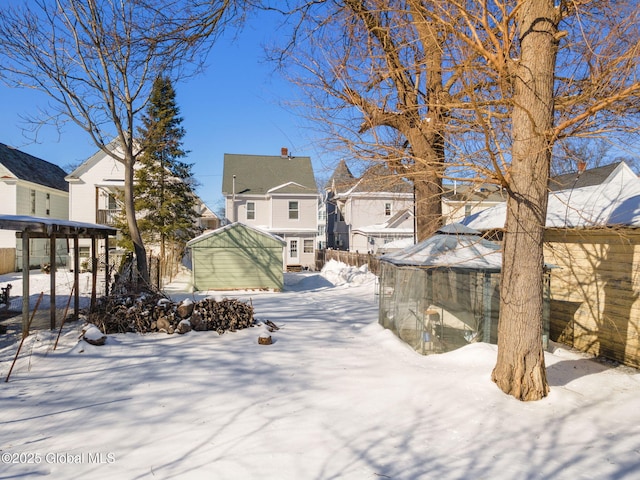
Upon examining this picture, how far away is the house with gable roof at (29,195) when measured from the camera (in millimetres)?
22344

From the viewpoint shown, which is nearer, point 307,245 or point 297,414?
point 297,414

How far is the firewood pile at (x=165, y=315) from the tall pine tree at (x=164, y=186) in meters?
A: 12.1

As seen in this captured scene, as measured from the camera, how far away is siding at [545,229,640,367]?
6785 mm

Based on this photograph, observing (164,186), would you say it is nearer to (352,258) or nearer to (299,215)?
(299,215)

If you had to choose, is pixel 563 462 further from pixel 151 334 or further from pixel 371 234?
pixel 371 234

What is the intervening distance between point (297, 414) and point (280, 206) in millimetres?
22829

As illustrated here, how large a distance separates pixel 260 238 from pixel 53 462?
13326 millimetres

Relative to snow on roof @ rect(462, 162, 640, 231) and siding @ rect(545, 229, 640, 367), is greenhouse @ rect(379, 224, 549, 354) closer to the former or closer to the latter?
snow on roof @ rect(462, 162, 640, 231)

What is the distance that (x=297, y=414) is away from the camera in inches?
173

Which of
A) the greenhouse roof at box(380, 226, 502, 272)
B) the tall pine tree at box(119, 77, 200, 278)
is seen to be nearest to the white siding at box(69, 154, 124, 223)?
the tall pine tree at box(119, 77, 200, 278)

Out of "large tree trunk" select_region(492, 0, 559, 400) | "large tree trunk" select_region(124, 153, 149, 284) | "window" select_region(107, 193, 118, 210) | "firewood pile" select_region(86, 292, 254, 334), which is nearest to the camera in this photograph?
"large tree trunk" select_region(492, 0, 559, 400)

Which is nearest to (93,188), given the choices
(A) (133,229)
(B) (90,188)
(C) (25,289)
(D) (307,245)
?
(B) (90,188)

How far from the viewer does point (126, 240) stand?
20.0 meters

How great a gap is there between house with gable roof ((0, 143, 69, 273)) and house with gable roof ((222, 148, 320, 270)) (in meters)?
10.9
